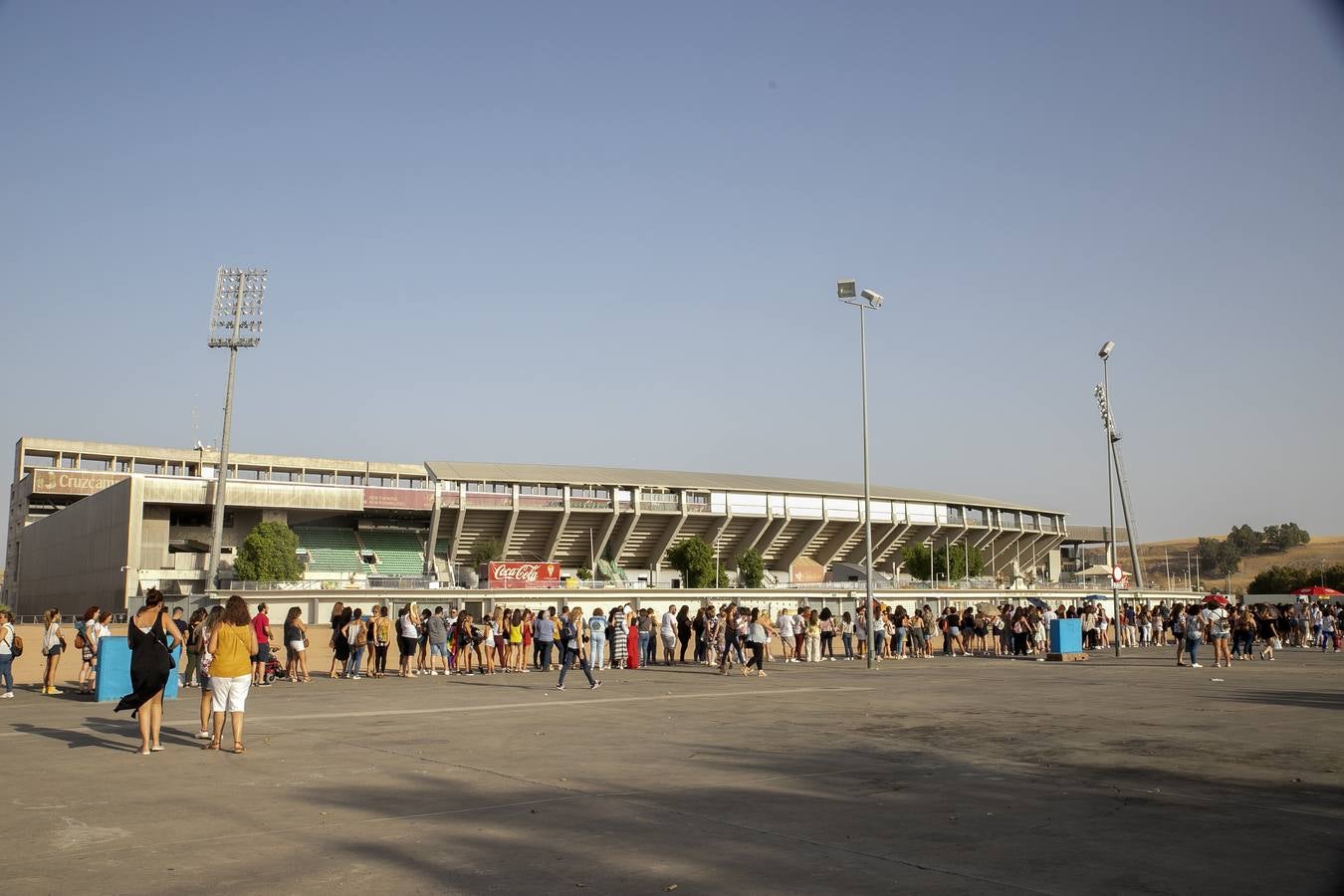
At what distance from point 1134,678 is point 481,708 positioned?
1378 cm

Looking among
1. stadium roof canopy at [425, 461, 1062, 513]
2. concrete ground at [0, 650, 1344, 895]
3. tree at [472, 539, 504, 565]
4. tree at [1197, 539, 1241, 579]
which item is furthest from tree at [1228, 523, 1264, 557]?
concrete ground at [0, 650, 1344, 895]

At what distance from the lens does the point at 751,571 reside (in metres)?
85.7

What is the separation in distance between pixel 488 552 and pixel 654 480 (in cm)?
1562

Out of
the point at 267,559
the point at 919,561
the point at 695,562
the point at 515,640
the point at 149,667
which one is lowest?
the point at 515,640

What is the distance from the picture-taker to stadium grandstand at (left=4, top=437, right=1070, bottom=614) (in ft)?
226

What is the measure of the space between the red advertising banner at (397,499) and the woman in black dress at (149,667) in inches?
2640

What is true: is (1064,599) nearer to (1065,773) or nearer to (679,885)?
(1065,773)

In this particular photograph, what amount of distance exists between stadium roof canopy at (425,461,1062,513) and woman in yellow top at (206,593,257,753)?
6895 centimetres

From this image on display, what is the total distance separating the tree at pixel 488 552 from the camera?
7962cm

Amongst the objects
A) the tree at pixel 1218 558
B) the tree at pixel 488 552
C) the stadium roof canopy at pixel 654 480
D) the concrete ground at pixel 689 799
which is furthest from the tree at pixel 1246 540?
the concrete ground at pixel 689 799

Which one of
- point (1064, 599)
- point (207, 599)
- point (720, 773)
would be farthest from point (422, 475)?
point (720, 773)

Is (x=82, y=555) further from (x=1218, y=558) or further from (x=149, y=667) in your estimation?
(x=1218, y=558)

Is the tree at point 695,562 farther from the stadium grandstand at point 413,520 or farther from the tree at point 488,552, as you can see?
the tree at point 488,552

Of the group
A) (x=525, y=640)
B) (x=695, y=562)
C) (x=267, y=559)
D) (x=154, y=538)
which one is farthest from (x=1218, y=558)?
(x=525, y=640)
